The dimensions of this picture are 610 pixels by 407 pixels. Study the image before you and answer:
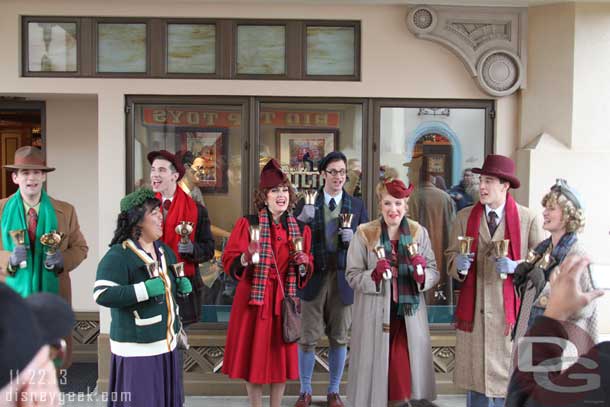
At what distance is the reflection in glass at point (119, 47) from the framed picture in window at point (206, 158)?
0.75 metres

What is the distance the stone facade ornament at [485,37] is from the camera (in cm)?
570

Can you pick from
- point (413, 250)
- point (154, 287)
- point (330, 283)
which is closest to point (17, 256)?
point (154, 287)

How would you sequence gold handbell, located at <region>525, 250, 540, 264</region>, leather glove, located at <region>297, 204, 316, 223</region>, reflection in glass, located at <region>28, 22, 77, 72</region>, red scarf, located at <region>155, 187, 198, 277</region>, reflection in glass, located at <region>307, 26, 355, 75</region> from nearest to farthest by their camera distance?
gold handbell, located at <region>525, 250, 540, 264</region> < red scarf, located at <region>155, 187, 198, 277</region> < leather glove, located at <region>297, 204, 316, 223</region> < reflection in glass, located at <region>28, 22, 77, 72</region> < reflection in glass, located at <region>307, 26, 355, 75</region>

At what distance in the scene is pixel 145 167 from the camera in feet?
19.1

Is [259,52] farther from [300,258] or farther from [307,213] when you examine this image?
[300,258]

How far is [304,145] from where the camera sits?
5.96 metres

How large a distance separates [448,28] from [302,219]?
7.12 ft

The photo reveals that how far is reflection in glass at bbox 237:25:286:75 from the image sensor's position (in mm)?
5750

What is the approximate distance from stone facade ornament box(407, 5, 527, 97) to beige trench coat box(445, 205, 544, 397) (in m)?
1.49

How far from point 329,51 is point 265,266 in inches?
85.8

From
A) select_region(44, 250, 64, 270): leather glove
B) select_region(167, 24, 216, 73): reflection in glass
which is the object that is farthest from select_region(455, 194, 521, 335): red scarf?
select_region(44, 250, 64, 270): leather glove

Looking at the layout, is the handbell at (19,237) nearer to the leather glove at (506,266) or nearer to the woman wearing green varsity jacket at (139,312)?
the woman wearing green varsity jacket at (139,312)

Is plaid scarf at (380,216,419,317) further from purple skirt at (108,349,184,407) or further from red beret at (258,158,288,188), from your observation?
purple skirt at (108,349,184,407)

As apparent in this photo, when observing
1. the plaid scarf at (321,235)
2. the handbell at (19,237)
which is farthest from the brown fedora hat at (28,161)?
the plaid scarf at (321,235)
